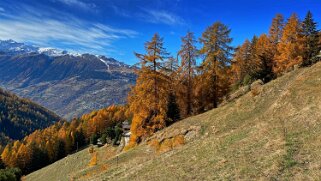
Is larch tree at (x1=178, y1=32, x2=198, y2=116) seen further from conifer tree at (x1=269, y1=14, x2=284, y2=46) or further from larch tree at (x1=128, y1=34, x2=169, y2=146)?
conifer tree at (x1=269, y1=14, x2=284, y2=46)

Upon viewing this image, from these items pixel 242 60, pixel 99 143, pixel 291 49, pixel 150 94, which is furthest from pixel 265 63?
pixel 99 143

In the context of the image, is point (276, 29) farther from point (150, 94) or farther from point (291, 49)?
point (150, 94)

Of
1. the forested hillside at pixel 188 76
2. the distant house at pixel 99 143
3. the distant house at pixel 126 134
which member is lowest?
the distant house at pixel 99 143

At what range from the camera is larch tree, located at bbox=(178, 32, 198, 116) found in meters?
51.5

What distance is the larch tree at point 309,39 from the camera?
54.6 metres

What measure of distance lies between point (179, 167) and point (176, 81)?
106 ft

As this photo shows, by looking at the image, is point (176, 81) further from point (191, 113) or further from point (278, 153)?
point (278, 153)

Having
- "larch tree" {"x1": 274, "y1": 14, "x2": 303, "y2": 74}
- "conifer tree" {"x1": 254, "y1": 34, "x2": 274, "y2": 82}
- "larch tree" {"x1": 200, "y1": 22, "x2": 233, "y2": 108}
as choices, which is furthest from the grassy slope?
"conifer tree" {"x1": 254, "y1": 34, "x2": 274, "y2": 82}

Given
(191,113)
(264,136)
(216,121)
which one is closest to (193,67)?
(191,113)

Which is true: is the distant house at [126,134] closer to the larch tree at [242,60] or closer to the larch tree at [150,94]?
the larch tree at [150,94]

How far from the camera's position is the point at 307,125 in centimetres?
2384

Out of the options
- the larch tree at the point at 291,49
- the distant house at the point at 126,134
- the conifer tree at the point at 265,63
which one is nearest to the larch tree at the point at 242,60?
the conifer tree at the point at 265,63

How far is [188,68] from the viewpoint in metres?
52.8

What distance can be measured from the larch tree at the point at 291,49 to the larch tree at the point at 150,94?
78.4 feet
